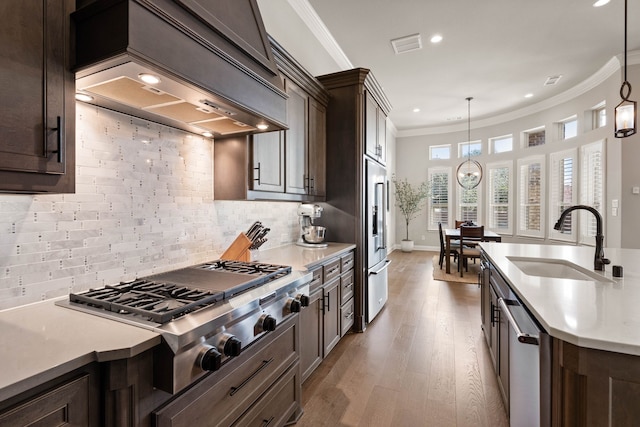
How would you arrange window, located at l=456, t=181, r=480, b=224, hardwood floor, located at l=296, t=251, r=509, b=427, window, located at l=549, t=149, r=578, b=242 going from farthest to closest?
1. window, located at l=456, t=181, r=480, b=224
2. window, located at l=549, t=149, r=578, b=242
3. hardwood floor, located at l=296, t=251, r=509, b=427

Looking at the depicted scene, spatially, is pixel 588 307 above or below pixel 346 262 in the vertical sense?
above

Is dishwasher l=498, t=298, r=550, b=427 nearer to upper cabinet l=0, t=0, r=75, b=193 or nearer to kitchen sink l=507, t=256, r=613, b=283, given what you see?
kitchen sink l=507, t=256, r=613, b=283

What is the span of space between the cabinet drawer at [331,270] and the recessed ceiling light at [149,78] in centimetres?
168

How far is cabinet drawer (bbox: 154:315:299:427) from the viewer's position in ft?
3.50

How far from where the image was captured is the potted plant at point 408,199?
8.70 metres

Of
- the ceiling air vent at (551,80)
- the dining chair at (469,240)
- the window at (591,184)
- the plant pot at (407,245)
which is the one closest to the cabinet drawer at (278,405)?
the dining chair at (469,240)

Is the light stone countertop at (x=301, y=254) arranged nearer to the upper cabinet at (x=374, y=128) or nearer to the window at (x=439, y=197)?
the upper cabinet at (x=374, y=128)

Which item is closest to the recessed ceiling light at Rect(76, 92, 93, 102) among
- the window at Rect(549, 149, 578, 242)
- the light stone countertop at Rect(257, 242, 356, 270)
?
the light stone countertop at Rect(257, 242, 356, 270)

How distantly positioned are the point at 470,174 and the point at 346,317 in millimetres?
5370

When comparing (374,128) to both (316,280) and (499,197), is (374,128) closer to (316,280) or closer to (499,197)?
(316,280)

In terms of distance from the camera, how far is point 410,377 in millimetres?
2383

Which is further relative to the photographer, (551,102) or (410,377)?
(551,102)

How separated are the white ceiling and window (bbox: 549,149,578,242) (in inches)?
52.2

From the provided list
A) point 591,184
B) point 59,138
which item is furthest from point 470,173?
point 59,138
